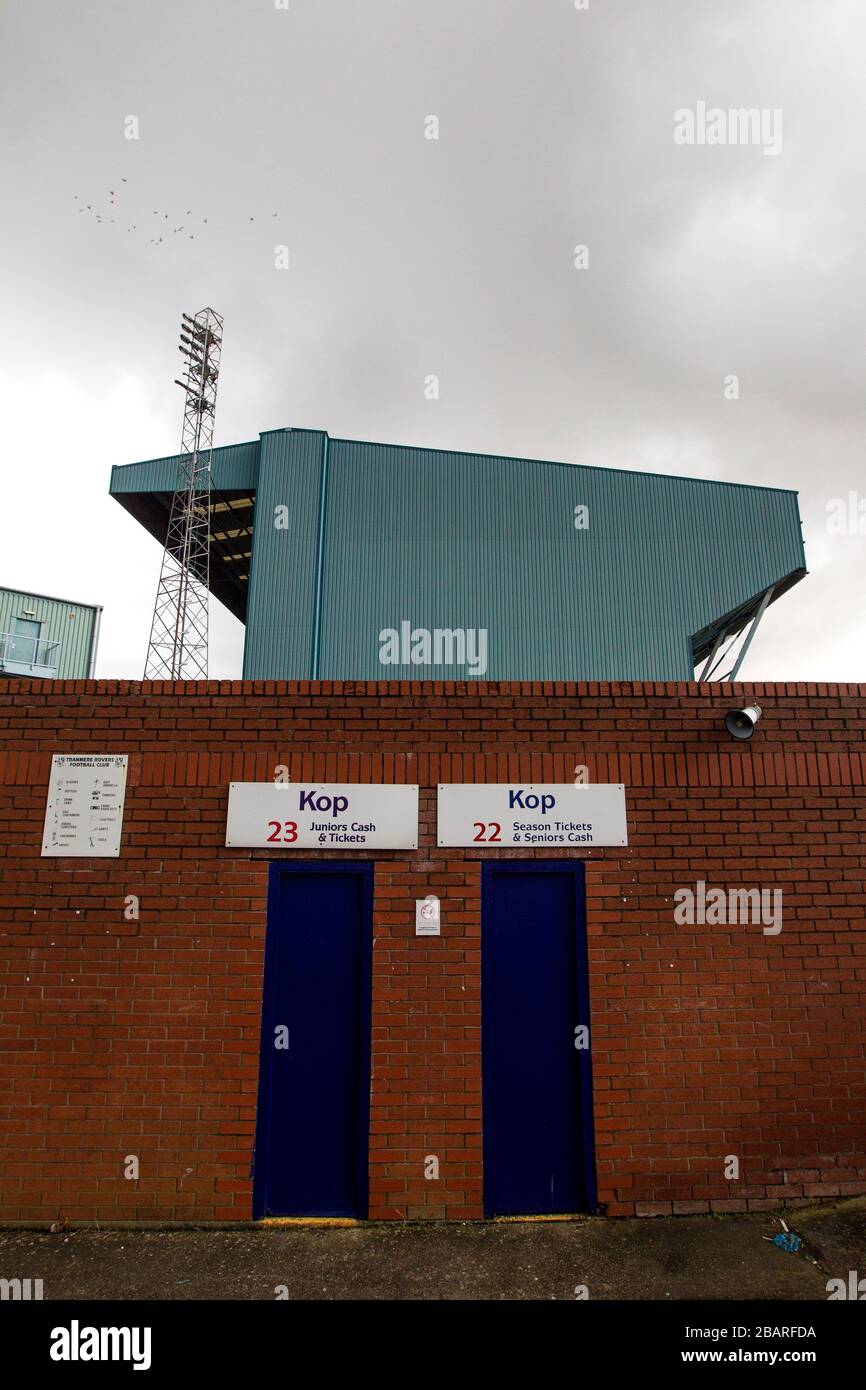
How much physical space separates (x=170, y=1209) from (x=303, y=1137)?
969 mm

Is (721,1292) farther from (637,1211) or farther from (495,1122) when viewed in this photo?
(495,1122)

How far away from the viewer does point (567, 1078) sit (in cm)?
550

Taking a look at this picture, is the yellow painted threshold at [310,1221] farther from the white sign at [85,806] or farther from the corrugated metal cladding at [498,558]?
the corrugated metal cladding at [498,558]

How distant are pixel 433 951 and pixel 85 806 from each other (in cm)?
281

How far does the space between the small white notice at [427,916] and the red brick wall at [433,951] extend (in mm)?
77

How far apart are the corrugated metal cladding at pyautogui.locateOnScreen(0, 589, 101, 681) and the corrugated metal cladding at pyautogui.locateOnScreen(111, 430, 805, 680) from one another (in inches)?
627

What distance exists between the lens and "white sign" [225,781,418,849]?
5762 mm

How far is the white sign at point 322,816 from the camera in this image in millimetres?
5762

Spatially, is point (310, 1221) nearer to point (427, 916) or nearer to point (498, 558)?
point (427, 916)

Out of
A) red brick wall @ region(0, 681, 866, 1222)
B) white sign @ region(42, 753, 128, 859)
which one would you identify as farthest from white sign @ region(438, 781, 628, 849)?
white sign @ region(42, 753, 128, 859)

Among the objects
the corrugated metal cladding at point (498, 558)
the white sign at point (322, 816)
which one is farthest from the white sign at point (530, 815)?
the corrugated metal cladding at point (498, 558)

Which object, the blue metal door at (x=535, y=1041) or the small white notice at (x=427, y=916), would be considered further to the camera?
the small white notice at (x=427, y=916)

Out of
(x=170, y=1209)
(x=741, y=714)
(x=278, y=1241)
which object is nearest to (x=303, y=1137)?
(x=278, y=1241)
